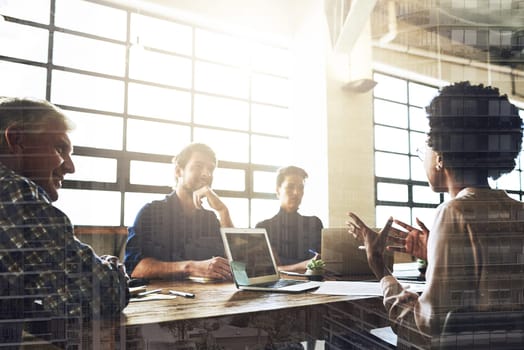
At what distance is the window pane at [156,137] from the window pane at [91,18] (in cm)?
11

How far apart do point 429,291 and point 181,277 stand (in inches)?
16.9

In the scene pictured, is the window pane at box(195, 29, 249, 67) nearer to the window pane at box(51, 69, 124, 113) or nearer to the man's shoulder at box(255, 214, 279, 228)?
the window pane at box(51, 69, 124, 113)

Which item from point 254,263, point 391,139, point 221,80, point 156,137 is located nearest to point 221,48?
point 221,80

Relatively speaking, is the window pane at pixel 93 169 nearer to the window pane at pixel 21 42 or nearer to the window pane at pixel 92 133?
the window pane at pixel 92 133

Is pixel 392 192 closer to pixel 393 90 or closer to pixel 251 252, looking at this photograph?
pixel 393 90

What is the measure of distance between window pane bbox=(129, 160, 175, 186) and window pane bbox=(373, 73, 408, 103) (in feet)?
0.99

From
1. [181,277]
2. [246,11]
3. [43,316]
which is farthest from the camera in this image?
[181,277]

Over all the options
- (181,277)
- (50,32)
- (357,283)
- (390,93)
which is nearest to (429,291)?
(357,283)

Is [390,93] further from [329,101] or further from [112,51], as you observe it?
[112,51]

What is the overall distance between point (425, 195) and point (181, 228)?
0.36m

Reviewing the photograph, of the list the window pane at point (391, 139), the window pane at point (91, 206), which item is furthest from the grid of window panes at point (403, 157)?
the window pane at point (91, 206)

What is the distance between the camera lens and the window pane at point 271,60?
52cm

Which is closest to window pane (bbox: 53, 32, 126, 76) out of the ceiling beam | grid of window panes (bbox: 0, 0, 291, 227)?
grid of window panes (bbox: 0, 0, 291, 227)

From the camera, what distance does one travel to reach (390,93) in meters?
0.47
